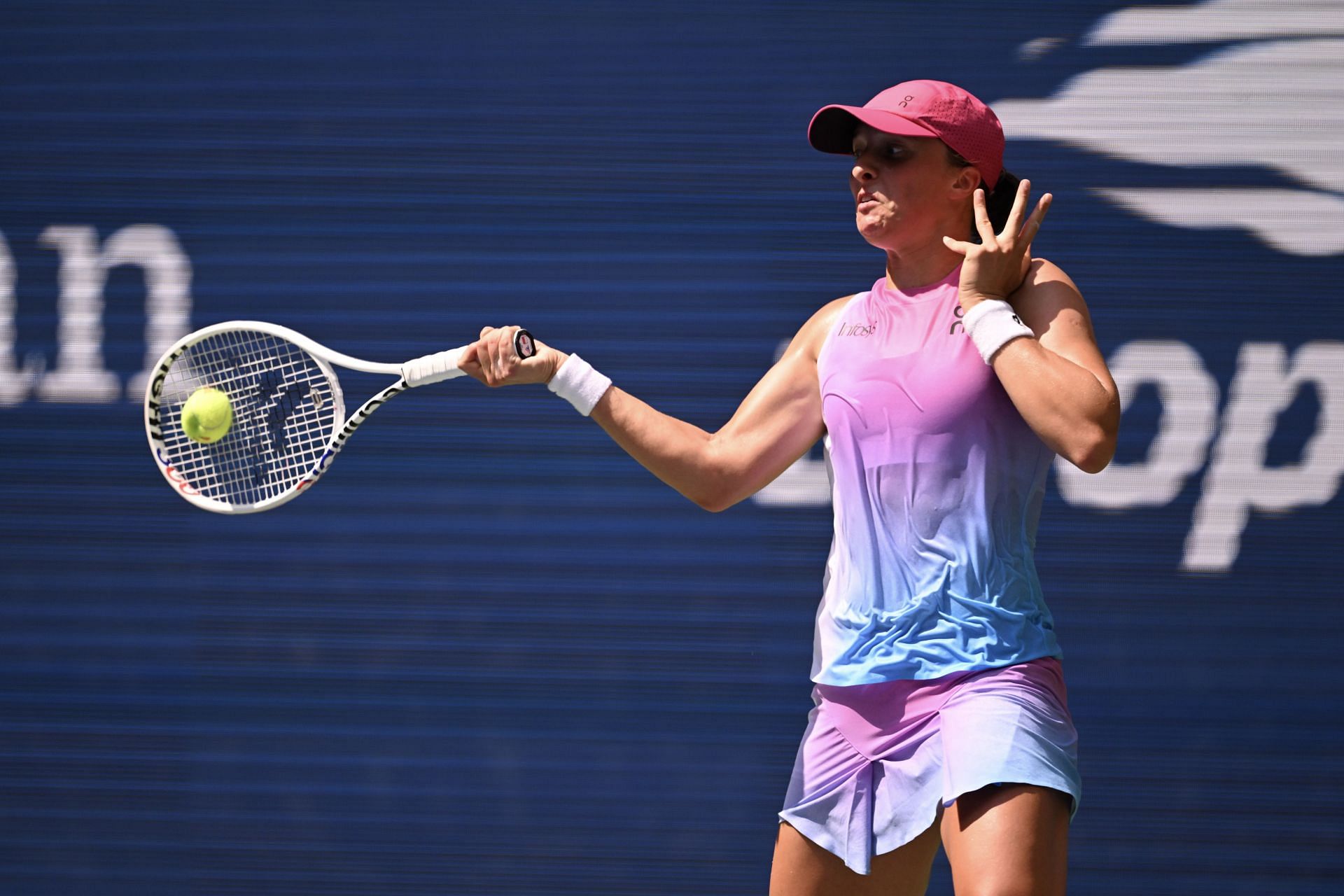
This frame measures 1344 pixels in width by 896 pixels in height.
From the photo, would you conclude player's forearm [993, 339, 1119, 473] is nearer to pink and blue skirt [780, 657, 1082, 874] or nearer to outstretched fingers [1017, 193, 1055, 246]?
outstretched fingers [1017, 193, 1055, 246]

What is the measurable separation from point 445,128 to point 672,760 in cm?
181

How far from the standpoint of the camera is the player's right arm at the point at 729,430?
8.29ft

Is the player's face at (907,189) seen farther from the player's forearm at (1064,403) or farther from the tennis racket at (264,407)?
the tennis racket at (264,407)

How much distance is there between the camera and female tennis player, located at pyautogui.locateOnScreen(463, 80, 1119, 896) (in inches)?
81.3

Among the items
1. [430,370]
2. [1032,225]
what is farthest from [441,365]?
[1032,225]

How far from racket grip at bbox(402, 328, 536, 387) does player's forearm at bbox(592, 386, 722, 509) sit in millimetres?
172

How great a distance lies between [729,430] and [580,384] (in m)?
0.30

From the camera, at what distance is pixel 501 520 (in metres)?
3.69

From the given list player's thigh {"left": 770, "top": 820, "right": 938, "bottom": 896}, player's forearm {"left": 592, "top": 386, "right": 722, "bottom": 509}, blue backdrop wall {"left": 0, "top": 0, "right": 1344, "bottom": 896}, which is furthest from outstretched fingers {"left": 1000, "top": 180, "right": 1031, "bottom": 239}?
blue backdrop wall {"left": 0, "top": 0, "right": 1344, "bottom": 896}

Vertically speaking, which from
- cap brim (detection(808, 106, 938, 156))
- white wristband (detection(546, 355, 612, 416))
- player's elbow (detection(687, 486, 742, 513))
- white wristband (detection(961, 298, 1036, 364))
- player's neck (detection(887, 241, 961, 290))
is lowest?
player's elbow (detection(687, 486, 742, 513))

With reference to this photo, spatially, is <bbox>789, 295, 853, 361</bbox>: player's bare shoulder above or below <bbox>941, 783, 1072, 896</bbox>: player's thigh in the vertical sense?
above

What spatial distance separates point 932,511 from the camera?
7.27ft

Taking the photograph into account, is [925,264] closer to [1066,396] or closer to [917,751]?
[1066,396]

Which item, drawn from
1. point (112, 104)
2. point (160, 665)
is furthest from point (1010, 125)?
point (160, 665)
